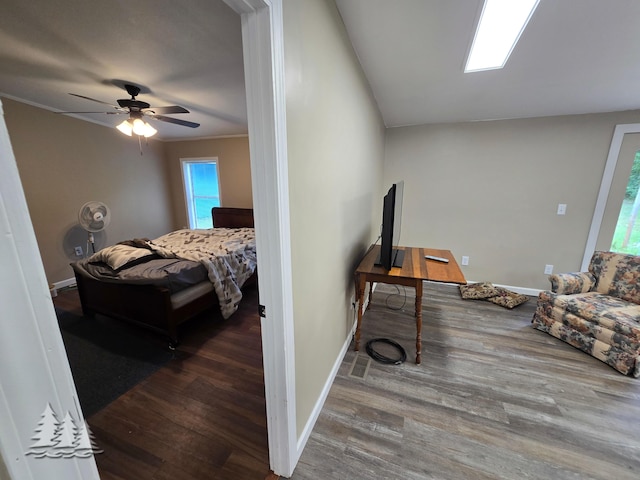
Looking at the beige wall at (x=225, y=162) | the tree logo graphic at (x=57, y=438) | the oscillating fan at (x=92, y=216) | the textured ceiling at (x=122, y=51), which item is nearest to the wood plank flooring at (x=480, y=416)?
the tree logo graphic at (x=57, y=438)

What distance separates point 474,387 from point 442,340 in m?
0.55

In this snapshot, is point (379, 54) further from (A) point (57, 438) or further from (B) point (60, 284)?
(B) point (60, 284)

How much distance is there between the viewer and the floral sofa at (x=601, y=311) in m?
1.95

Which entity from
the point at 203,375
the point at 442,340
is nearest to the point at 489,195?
the point at 442,340

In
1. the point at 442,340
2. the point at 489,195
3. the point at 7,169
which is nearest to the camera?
the point at 7,169

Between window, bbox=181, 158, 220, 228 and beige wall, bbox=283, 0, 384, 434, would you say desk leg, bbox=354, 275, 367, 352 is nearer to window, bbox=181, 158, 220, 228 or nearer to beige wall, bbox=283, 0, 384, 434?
beige wall, bbox=283, 0, 384, 434

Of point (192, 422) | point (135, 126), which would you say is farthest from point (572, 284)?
point (135, 126)

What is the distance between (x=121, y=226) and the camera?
169 inches

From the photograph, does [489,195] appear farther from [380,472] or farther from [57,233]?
[57,233]

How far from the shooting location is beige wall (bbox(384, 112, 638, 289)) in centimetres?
293

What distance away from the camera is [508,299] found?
3.00m

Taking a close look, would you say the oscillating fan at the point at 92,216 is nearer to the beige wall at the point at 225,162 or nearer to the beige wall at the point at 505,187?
the beige wall at the point at 225,162

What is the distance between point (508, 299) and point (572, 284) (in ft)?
2.04

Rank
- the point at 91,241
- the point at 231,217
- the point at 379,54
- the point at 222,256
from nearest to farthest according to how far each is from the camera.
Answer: the point at 379,54 → the point at 222,256 → the point at 91,241 → the point at 231,217
